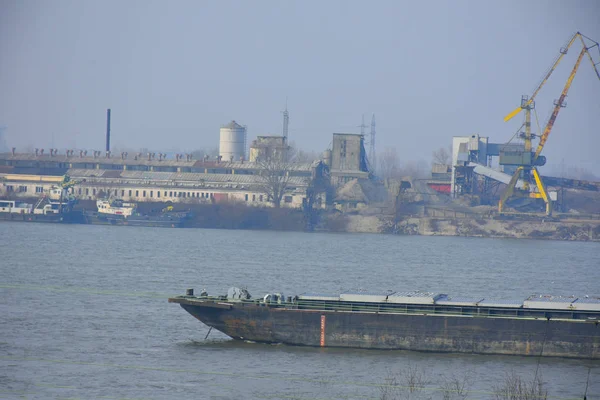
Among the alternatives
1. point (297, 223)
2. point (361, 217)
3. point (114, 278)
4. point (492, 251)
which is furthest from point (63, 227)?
point (114, 278)

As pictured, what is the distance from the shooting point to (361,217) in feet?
405

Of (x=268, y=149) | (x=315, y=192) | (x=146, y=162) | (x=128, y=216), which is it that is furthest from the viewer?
(x=268, y=149)

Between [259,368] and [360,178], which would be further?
[360,178]

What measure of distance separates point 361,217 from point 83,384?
308 ft

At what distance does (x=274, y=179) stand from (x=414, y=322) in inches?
3681

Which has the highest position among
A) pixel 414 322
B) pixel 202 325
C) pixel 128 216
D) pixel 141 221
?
pixel 128 216

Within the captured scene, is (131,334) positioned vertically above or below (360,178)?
below

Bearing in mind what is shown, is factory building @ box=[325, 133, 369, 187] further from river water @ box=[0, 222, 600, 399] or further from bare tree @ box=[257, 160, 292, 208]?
river water @ box=[0, 222, 600, 399]

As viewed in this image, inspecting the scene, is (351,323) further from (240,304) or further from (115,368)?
(115,368)

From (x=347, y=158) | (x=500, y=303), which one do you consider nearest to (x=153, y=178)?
(x=347, y=158)

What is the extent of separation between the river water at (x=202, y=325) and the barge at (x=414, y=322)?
1.57ft

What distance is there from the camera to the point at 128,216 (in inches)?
4791

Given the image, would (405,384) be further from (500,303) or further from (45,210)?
(45,210)

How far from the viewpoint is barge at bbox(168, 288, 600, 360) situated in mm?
34938
